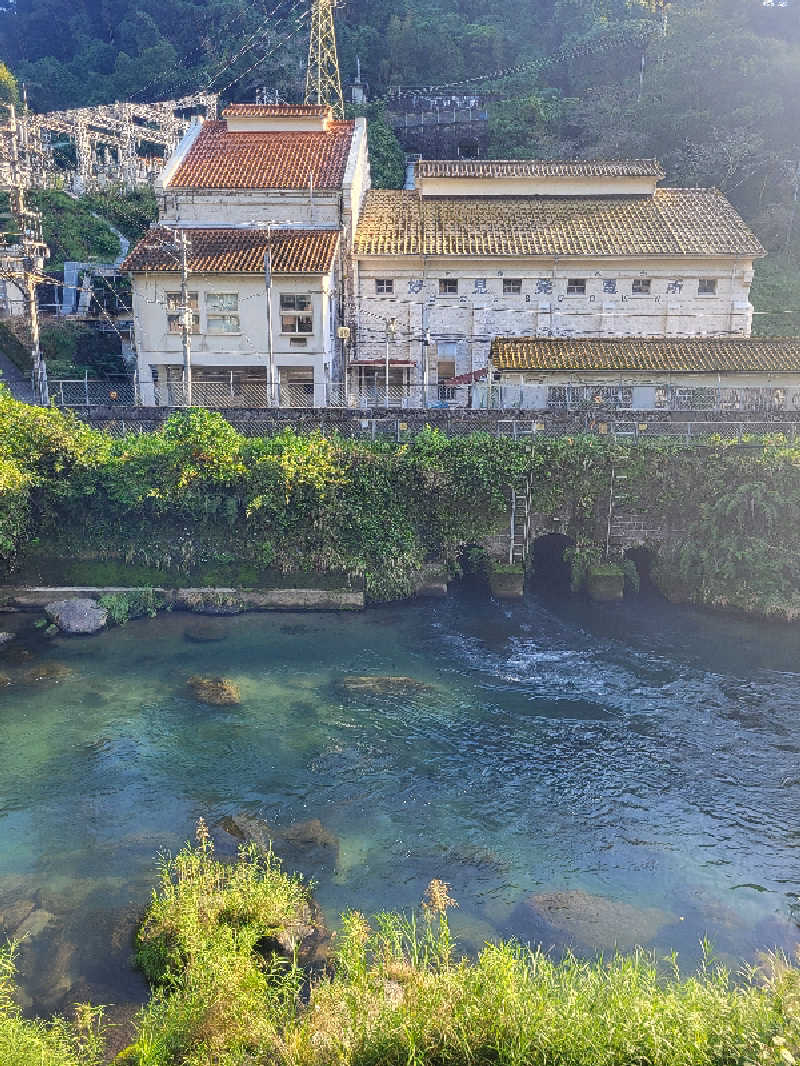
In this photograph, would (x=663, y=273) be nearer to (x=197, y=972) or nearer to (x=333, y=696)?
(x=333, y=696)

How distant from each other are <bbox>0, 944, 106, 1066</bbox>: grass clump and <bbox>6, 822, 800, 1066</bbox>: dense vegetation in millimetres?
32

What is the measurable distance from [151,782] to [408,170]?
180 ft

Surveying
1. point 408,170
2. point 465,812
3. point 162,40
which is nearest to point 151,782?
point 465,812

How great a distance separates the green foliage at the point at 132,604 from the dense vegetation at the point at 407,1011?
1665 cm

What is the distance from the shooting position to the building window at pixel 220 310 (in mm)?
40469

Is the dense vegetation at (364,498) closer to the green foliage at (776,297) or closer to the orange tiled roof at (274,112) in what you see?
the green foliage at (776,297)

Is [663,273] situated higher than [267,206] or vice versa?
[267,206]

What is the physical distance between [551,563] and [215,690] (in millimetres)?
15529

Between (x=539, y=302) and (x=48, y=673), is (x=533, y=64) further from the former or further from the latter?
(x=48, y=673)

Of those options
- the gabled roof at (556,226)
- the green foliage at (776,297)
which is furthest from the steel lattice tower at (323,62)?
the green foliage at (776,297)

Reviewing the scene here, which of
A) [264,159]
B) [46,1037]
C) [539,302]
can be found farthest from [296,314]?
[46,1037]

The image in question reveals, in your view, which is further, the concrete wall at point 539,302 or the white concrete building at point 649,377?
the concrete wall at point 539,302

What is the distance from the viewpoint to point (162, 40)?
81.5m

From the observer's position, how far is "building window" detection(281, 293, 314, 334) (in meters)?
40.2
